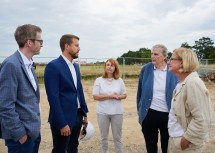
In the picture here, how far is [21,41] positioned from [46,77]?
728mm

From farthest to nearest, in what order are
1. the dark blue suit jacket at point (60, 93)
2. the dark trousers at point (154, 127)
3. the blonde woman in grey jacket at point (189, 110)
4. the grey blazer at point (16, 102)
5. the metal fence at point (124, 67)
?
1. the metal fence at point (124, 67)
2. the dark trousers at point (154, 127)
3. the dark blue suit jacket at point (60, 93)
4. the blonde woman in grey jacket at point (189, 110)
5. the grey blazer at point (16, 102)

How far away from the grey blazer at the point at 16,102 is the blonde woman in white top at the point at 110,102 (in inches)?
77.5

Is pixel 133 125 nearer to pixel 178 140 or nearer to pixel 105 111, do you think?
pixel 105 111

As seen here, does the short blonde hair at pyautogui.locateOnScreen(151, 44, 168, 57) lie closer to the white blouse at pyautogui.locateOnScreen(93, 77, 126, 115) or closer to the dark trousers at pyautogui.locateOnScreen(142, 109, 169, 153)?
the dark trousers at pyautogui.locateOnScreen(142, 109, 169, 153)

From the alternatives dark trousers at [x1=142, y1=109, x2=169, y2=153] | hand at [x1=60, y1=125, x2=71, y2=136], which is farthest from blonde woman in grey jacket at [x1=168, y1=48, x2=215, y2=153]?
hand at [x1=60, y1=125, x2=71, y2=136]

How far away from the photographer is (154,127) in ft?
12.5

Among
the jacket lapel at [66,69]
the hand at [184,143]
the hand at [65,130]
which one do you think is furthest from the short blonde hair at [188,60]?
the hand at [65,130]

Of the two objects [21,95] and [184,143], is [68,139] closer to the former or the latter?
[21,95]

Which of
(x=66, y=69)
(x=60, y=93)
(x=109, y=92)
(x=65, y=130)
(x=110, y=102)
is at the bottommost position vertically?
(x=65, y=130)

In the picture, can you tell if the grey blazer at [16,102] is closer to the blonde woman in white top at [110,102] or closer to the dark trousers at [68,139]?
the dark trousers at [68,139]

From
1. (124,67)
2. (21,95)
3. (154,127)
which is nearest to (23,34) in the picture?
(21,95)

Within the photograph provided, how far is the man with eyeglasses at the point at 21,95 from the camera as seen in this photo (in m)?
2.39

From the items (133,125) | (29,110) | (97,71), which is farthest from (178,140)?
(97,71)

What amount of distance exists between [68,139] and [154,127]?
1.12 meters
